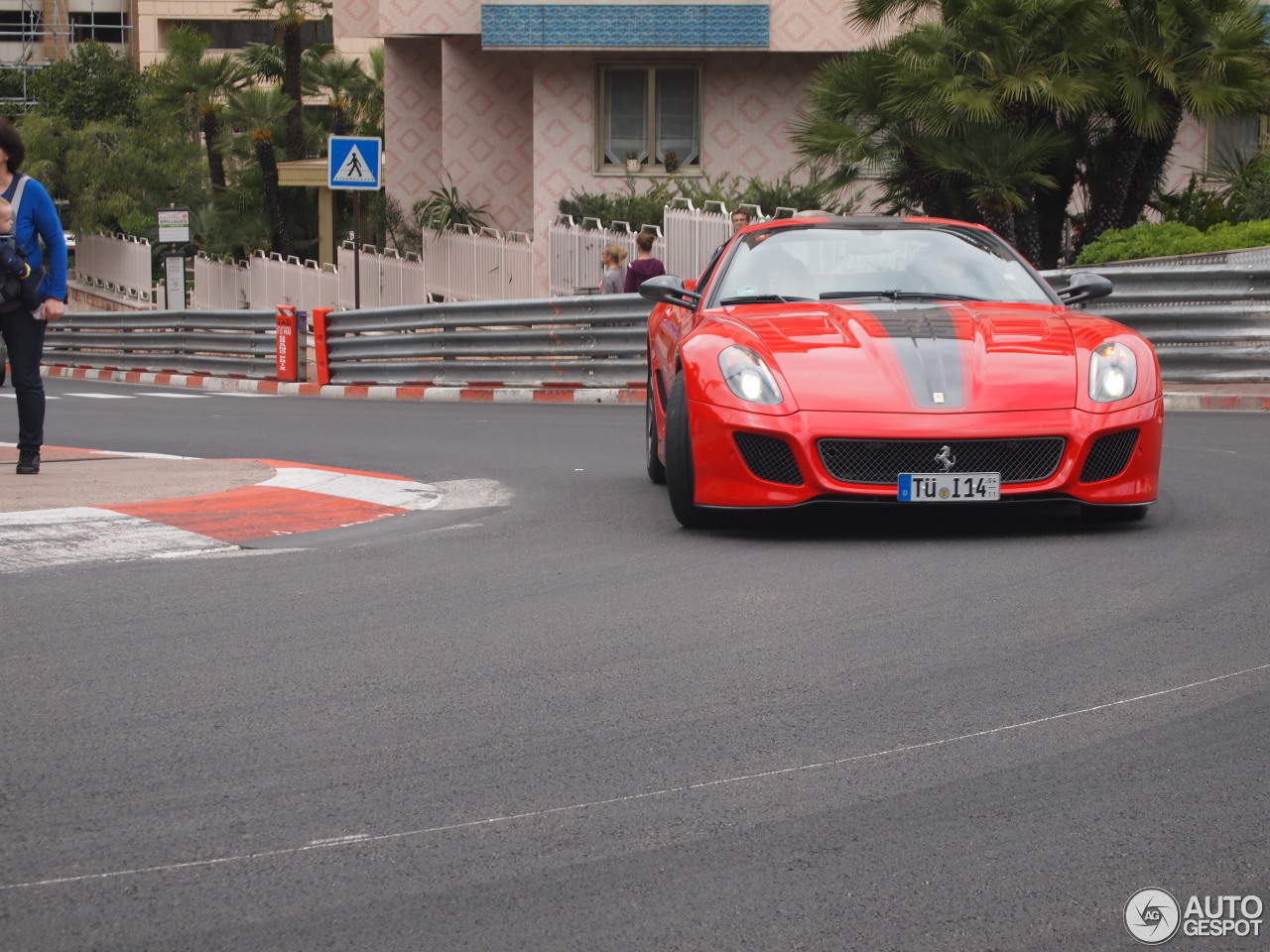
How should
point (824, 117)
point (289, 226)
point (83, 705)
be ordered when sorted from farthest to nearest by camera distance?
point (289, 226)
point (824, 117)
point (83, 705)

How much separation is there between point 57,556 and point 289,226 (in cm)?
3674

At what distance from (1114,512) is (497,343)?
12020 mm

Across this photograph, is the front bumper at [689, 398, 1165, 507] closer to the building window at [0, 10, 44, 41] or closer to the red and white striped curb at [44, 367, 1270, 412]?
the red and white striped curb at [44, 367, 1270, 412]

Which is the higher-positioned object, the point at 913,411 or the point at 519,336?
the point at 519,336

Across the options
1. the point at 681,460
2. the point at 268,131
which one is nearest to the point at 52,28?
the point at 268,131

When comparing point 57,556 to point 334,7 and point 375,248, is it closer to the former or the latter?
point 375,248

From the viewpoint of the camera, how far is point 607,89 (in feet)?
84.8

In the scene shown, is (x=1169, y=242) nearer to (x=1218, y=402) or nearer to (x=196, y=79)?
(x=1218, y=402)

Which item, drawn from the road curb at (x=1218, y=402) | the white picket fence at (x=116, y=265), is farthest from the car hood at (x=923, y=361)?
the white picket fence at (x=116, y=265)

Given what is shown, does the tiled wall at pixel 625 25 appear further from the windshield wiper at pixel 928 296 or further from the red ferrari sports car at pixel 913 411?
the red ferrari sports car at pixel 913 411

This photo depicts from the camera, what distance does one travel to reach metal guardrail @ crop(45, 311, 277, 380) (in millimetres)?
22016

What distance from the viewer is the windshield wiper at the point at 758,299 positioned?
7.50 metres

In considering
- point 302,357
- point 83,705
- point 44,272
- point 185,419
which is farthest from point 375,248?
point 83,705

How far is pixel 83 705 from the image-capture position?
13.3 feet
